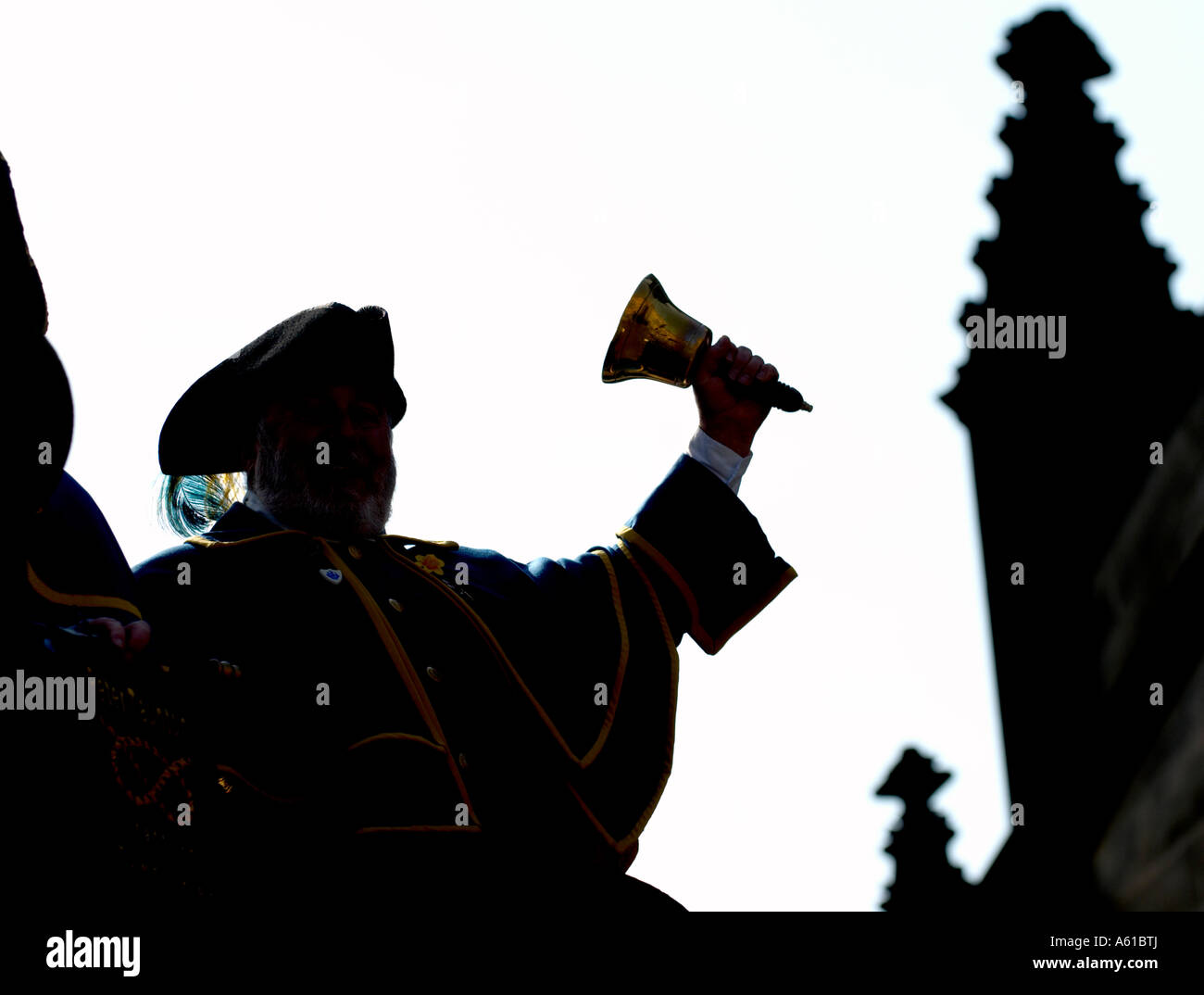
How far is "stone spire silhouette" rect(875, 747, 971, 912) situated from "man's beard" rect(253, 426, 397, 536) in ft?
21.3

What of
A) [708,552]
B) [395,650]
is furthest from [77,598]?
[708,552]

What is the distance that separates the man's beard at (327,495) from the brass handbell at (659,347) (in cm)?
93

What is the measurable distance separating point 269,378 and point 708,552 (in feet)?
5.70

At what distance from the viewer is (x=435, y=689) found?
5.89 m

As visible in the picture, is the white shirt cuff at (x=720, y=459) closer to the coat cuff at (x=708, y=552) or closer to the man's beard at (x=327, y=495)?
the coat cuff at (x=708, y=552)

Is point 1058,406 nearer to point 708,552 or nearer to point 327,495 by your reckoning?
point 708,552

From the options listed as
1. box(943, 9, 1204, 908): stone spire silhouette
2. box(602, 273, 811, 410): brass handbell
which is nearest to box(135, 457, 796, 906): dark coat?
box(602, 273, 811, 410): brass handbell

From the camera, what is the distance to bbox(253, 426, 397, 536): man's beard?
6480 mm

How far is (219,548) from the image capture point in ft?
20.3

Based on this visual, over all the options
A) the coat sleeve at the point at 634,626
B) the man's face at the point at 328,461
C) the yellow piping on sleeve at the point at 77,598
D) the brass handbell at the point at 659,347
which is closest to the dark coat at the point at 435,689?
the coat sleeve at the point at 634,626

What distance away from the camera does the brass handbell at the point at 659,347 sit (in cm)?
638
